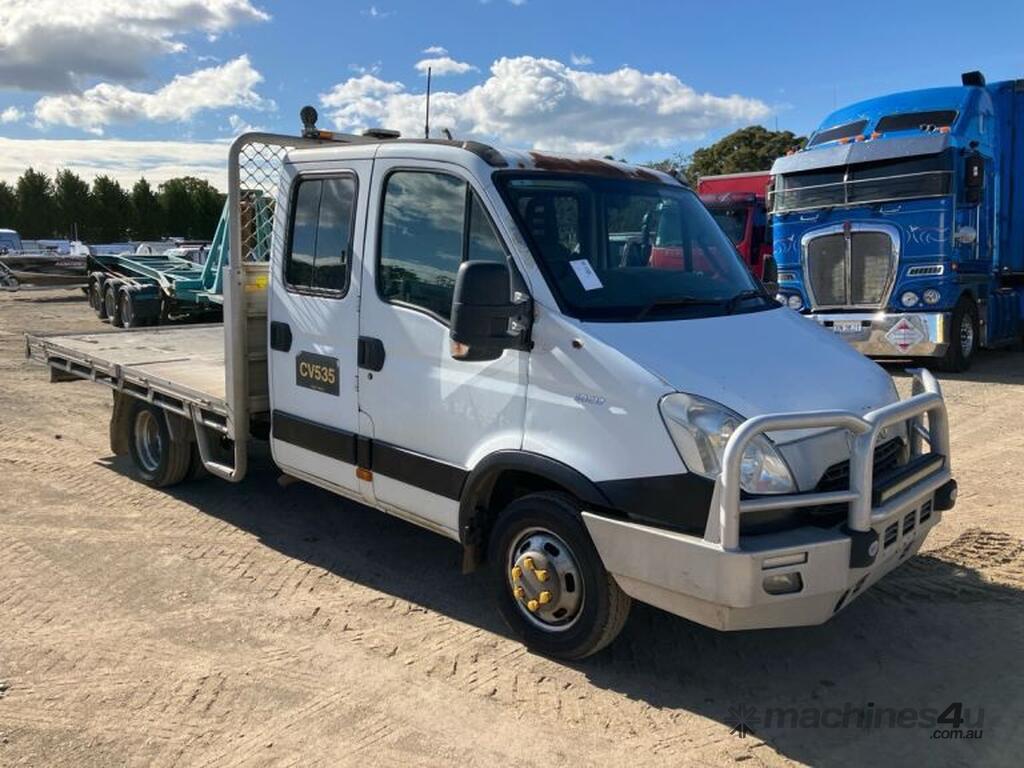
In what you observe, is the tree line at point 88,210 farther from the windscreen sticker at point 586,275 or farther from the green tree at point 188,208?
the windscreen sticker at point 586,275

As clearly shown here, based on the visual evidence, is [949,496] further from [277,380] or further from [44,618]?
[44,618]

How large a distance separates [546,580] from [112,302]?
735 inches

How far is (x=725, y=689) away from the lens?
3750 mm

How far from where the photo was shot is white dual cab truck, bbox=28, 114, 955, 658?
330 centimetres

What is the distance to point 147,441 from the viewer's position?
6848 mm

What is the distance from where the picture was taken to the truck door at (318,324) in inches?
183

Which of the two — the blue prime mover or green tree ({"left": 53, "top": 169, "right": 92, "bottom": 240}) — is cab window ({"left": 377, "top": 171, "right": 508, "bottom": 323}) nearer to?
the blue prime mover

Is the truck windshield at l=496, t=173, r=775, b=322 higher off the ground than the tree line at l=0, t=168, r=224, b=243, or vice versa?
the tree line at l=0, t=168, r=224, b=243

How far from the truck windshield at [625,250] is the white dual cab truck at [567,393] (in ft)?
0.04

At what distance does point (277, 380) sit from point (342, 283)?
0.88 meters

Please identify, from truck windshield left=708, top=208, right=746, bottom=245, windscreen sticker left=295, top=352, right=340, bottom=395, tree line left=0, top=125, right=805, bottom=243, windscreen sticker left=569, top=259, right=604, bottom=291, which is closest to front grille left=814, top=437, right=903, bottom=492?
windscreen sticker left=569, top=259, right=604, bottom=291

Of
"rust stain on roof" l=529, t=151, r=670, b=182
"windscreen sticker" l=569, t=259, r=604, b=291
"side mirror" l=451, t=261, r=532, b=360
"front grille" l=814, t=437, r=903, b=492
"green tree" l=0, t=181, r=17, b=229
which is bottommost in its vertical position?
"front grille" l=814, t=437, r=903, b=492

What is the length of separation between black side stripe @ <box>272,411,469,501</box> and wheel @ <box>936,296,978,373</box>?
9630mm

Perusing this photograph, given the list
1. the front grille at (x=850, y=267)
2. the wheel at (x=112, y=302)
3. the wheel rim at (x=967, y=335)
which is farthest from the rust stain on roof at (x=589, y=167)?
the wheel at (x=112, y=302)
